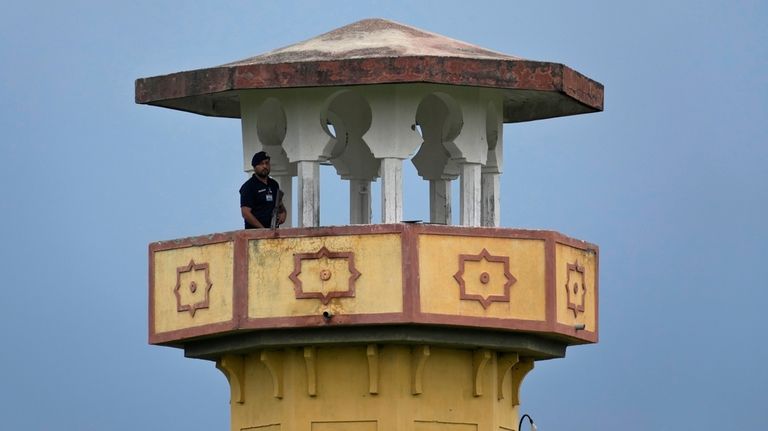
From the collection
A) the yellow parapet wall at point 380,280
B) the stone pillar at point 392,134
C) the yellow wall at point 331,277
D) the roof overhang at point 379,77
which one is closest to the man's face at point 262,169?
the roof overhang at point 379,77

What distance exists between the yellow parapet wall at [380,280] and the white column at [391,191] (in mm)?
939

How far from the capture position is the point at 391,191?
45.6 m

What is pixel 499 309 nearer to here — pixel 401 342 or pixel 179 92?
pixel 401 342

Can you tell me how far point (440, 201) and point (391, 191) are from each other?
10.6 feet

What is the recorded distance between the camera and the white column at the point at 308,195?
46.1m

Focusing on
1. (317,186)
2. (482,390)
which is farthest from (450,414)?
(317,186)

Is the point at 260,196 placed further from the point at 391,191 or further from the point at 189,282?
the point at 391,191

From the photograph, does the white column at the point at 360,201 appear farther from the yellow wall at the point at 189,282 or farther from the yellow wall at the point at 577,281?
the yellow wall at the point at 577,281

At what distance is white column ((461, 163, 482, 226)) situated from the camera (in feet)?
153

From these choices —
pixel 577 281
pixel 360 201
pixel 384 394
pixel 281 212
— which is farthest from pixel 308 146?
pixel 577 281

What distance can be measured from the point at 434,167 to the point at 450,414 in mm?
4181

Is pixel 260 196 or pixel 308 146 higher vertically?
pixel 308 146

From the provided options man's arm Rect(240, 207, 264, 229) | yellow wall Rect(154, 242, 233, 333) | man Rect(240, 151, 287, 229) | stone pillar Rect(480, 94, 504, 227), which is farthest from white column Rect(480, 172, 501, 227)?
yellow wall Rect(154, 242, 233, 333)

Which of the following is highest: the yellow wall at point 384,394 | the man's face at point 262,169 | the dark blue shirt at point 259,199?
the man's face at point 262,169
